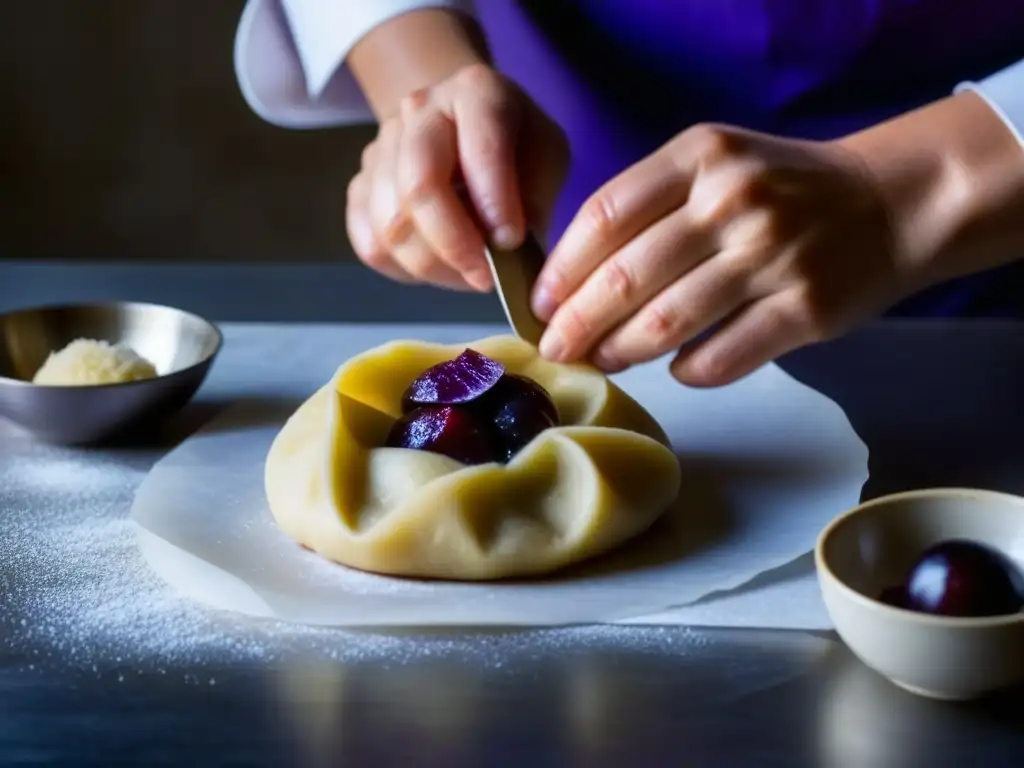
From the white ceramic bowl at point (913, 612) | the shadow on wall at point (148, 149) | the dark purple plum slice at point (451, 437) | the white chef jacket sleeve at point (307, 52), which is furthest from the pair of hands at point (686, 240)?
the shadow on wall at point (148, 149)

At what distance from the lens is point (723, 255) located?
1040 millimetres

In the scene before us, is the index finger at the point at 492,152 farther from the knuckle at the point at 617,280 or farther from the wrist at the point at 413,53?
the wrist at the point at 413,53

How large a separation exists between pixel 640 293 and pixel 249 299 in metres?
0.77

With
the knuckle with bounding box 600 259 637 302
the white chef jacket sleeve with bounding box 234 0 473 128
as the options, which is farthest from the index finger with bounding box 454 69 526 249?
the white chef jacket sleeve with bounding box 234 0 473 128

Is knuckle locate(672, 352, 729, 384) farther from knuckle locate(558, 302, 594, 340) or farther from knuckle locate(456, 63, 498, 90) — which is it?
knuckle locate(456, 63, 498, 90)

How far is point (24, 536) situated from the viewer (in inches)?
40.8

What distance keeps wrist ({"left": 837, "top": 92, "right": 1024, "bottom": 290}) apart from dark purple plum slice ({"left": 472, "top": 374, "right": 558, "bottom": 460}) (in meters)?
0.32

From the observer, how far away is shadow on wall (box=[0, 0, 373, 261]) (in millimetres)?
2682

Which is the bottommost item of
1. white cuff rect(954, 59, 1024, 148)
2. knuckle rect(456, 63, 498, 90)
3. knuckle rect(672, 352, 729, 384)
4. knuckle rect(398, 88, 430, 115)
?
knuckle rect(672, 352, 729, 384)

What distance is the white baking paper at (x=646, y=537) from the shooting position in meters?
0.90

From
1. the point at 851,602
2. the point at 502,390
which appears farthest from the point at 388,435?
the point at 851,602

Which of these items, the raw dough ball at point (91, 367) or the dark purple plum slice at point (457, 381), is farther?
the raw dough ball at point (91, 367)

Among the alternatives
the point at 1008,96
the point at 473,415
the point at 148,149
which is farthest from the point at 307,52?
the point at 148,149

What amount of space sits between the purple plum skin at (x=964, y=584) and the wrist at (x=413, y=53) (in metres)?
0.82
